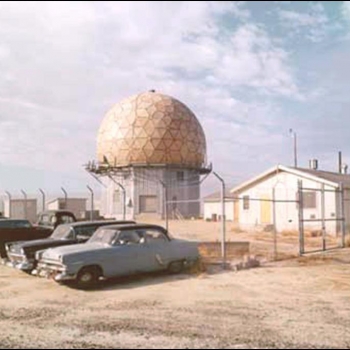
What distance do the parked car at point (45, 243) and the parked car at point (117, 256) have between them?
3.78ft

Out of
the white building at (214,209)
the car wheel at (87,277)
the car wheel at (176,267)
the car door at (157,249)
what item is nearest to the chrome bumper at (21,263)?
the car wheel at (87,277)

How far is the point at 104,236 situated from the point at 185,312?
16.5 feet

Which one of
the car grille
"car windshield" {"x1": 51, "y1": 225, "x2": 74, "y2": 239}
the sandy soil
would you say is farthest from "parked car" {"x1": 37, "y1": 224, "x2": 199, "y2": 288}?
"car windshield" {"x1": 51, "y1": 225, "x2": 74, "y2": 239}

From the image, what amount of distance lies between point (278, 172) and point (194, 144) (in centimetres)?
2129

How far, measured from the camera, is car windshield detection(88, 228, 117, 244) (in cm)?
1388

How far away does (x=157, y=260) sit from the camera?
14.2 meters

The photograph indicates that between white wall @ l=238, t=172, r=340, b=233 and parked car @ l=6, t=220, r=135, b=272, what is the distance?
1728cm

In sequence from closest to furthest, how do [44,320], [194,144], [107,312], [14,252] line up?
[44,320] < [107,312] < [14,252] < [194,144]

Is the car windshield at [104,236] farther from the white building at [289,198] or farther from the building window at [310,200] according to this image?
the building window at [310,200]

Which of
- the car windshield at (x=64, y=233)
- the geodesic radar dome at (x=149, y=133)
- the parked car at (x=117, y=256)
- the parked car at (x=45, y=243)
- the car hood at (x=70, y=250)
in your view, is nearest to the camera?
the parked car at (x=117, y=256)

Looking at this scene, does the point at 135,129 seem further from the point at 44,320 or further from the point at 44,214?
the point at 44,320

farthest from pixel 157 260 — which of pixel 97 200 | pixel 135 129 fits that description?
pixel 97 200

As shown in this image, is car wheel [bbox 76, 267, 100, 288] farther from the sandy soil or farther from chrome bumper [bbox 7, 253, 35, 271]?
chrome bumper [bbox 7, 253, 35, 271]

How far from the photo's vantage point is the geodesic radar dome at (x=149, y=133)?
167ft
